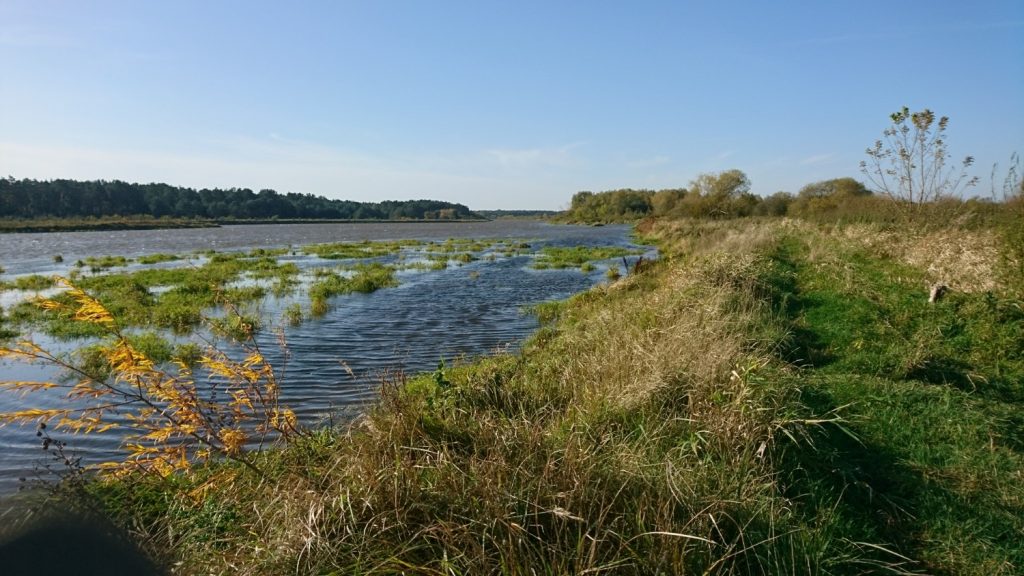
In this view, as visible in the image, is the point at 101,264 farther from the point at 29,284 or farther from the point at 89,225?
the point at 89,225

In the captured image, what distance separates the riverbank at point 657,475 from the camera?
3.60 meters

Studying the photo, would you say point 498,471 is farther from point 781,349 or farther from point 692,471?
point 781,349

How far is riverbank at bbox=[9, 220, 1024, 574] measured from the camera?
3598 millimetres

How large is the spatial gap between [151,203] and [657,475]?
148920 millimetres

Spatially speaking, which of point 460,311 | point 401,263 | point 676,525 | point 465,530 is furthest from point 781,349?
point 401,263

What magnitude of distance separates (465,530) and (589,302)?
47.7 feet

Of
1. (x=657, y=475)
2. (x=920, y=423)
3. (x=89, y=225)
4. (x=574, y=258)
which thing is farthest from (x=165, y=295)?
(x=89, y=225)

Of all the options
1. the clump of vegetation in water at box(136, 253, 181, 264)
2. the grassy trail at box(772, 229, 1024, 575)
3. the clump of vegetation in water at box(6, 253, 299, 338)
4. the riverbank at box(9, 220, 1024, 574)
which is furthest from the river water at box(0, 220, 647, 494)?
the clump of vegetation in water at box(136, 253, 181, 264)

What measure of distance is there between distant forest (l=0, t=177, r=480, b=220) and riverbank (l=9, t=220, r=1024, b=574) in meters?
127

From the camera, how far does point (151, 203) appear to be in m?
125

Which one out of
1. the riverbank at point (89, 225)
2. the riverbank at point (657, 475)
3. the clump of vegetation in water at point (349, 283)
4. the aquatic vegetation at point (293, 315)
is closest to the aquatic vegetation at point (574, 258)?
the clump of vegetation in water at point (349, 283)

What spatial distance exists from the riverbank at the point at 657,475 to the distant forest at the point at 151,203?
127 metres

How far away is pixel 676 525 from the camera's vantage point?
3.54m

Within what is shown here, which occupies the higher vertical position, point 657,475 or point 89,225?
point 657,475
